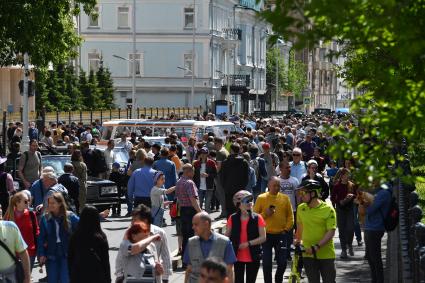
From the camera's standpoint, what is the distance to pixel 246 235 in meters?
14.3

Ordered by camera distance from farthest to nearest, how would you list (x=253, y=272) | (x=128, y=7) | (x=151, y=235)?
(x=128, y=7)
(x=253, y=272)
(x=151, y=235)

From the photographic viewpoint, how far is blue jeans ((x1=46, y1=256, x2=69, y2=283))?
13797 millimetres

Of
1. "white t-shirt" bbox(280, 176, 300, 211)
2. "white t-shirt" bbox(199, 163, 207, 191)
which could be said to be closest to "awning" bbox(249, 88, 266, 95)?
"white t-shirt" bbox(199, 163, 207, 191)

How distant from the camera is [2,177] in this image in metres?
20.2

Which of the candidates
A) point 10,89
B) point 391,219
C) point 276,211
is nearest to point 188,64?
point 10,89

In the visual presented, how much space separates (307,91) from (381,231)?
14232 cm

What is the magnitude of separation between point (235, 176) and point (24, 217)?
8264 mm

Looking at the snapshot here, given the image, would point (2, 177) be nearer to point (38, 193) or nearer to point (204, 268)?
point (38, 193)

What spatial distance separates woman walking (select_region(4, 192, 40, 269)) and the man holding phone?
305 cm

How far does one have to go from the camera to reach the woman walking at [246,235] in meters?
14.3

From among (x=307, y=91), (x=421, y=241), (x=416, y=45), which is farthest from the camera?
(x=307, y=91)

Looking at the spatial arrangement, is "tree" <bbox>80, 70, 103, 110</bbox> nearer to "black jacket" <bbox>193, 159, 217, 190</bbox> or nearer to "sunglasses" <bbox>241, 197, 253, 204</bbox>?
"black jacket" <bbox>193, 159, 217, 190</bbox>

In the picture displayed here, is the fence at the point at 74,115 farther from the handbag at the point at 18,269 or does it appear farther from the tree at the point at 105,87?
the handbag at the point at 18,269

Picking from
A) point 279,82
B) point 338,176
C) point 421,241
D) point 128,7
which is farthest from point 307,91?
point 421,241
